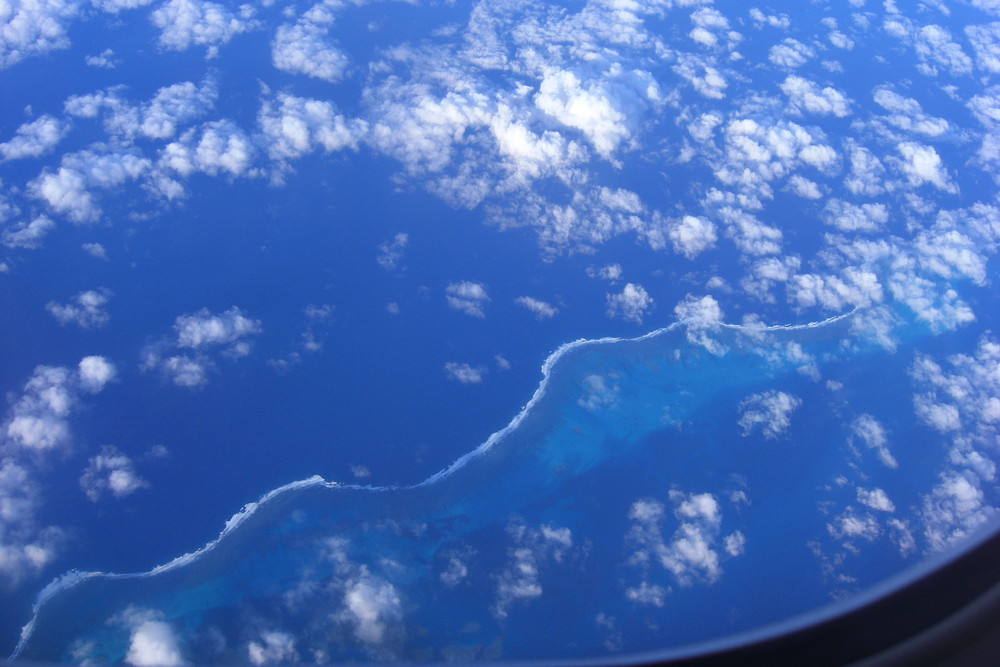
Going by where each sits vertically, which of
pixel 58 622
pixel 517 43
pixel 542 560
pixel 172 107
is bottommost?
pixel 58 622

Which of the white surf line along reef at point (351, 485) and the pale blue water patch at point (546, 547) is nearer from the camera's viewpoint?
the pale blue water patch at point (546, 547)

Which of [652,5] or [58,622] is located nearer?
[58,622]

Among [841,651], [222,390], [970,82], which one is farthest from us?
[970,82]

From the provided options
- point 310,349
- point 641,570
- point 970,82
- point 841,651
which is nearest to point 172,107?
point 310,349

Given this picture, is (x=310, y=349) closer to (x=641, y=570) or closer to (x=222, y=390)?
(x=222, y=390)

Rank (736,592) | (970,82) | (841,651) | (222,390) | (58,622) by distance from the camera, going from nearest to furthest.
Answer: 1. (841,651)
2. (58,622)
3. (736,592)
4. (222,390)
5. (970,82)
